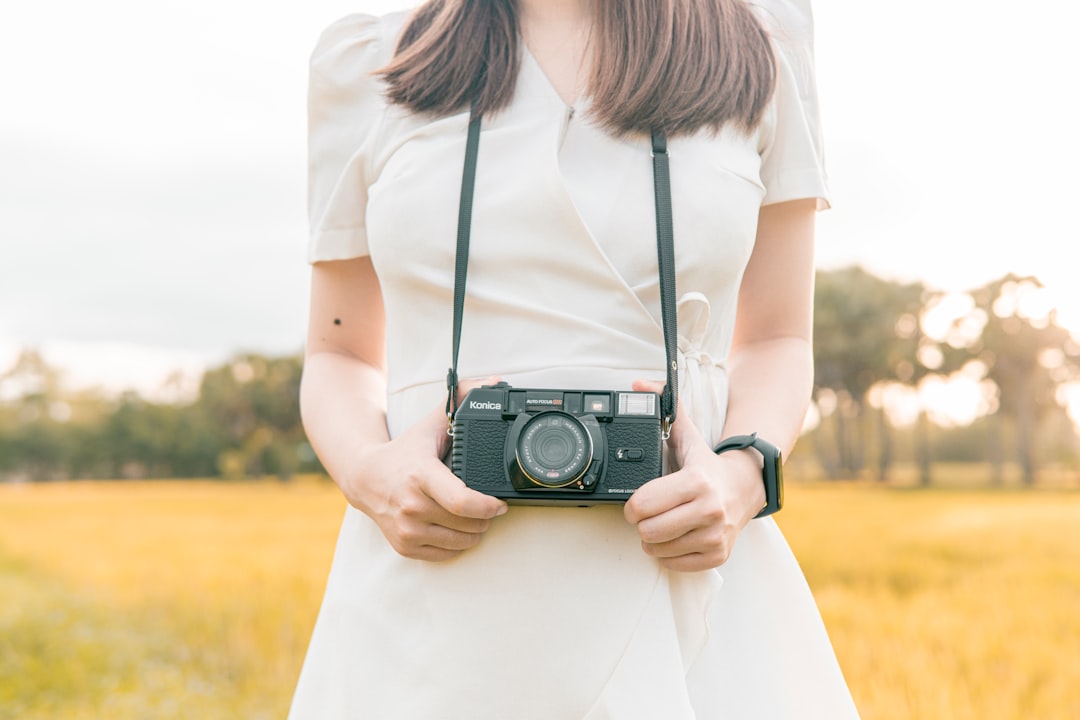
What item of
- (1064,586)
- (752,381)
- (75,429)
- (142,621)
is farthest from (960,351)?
(75,429)

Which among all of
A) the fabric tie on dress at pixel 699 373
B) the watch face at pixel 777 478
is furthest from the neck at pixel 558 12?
the watch face at pixel 777 478

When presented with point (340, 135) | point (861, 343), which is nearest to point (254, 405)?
point (861, 343)

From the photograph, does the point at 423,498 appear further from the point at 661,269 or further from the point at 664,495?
the point at 661,269

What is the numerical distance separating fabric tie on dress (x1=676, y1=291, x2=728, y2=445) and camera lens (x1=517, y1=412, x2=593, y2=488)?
0.49 ft

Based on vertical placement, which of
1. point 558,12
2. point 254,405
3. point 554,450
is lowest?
point 254,405

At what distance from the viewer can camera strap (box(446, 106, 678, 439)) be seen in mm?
1078

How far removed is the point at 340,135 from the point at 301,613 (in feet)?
16.8

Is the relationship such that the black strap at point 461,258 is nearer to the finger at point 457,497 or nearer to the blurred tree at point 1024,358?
the finger at point 457,497

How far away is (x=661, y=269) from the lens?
1099mm

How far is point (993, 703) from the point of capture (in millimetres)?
3482

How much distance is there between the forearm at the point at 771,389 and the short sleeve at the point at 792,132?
8.6 inches

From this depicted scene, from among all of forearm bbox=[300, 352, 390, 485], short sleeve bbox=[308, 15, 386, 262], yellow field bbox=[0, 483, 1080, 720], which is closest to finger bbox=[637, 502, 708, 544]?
forearm bbox=[300, 352, 390, 485]

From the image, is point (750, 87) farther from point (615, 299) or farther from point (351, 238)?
point (351, 238)

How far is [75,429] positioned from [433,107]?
33485 mm
